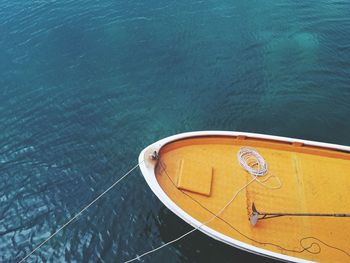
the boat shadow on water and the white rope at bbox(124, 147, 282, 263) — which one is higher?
the white rope at bbox(124, 147, 282, 263)

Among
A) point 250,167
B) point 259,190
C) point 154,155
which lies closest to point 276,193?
point 259,190

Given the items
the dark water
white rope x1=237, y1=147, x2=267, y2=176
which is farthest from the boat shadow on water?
white rope x1=237, y1=147, x2=267, y2=176

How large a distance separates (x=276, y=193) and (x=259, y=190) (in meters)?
0.72

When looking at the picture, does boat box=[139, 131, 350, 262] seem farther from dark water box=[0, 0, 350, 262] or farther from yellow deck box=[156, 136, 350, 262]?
dark water box=[0, 0, 350, 262]

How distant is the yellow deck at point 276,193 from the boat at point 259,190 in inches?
1.5

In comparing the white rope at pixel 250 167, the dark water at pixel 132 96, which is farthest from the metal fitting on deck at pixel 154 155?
the white rope at pixel 250 167

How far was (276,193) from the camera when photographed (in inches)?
564

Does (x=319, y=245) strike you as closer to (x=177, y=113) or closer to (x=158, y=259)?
(x=158, y=259)

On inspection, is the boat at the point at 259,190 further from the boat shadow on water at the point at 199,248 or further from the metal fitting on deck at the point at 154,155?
the boat shadow on water at the point at 199,248

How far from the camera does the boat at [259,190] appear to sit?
508 inches

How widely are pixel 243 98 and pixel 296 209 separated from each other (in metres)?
8.96

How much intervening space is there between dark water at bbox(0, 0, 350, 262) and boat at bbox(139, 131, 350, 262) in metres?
2.07

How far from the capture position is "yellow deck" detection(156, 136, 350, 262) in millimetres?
13000

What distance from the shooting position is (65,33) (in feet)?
86.9
